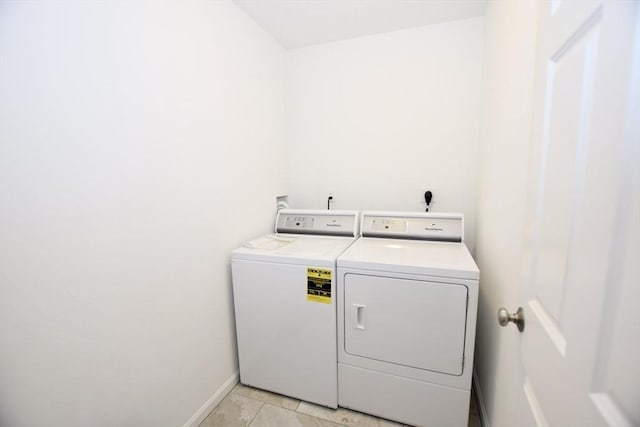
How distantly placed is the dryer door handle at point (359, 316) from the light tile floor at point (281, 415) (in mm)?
587

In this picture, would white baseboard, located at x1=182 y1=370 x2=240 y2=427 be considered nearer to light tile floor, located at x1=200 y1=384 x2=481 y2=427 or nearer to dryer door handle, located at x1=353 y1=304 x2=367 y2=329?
light tile floor, located at x1=200 y1=384 x2=481 y2=427

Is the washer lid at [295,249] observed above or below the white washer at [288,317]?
above

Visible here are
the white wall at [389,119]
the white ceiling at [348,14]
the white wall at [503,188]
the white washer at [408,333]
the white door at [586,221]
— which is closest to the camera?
the white door at [586,221]

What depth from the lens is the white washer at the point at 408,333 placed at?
50.0 inches

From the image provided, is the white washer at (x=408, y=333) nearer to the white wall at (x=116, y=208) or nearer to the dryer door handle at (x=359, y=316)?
the dryer door handle at (x=359, y=316)

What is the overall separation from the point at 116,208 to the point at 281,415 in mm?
1472

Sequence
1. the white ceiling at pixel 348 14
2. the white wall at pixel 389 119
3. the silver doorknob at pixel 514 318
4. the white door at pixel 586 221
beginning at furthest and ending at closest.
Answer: the white wall at pixel 389 119, the white ceiling at pixel 348 14, the silver doorknob at pixel 514 318, the white door at pixel 586 221

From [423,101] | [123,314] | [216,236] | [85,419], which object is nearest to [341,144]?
[423,101]

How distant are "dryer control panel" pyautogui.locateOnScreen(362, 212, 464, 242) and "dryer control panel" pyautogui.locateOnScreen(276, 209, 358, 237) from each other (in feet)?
0.36

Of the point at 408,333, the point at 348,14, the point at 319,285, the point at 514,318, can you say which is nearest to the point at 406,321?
the point at 408,333

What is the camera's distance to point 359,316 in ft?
4.66

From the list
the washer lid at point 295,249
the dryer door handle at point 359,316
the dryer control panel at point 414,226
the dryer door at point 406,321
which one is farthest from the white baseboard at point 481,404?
the washer lid at point 295,249

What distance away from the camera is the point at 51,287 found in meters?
0.88

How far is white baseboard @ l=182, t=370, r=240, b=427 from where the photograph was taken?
1445 mm
